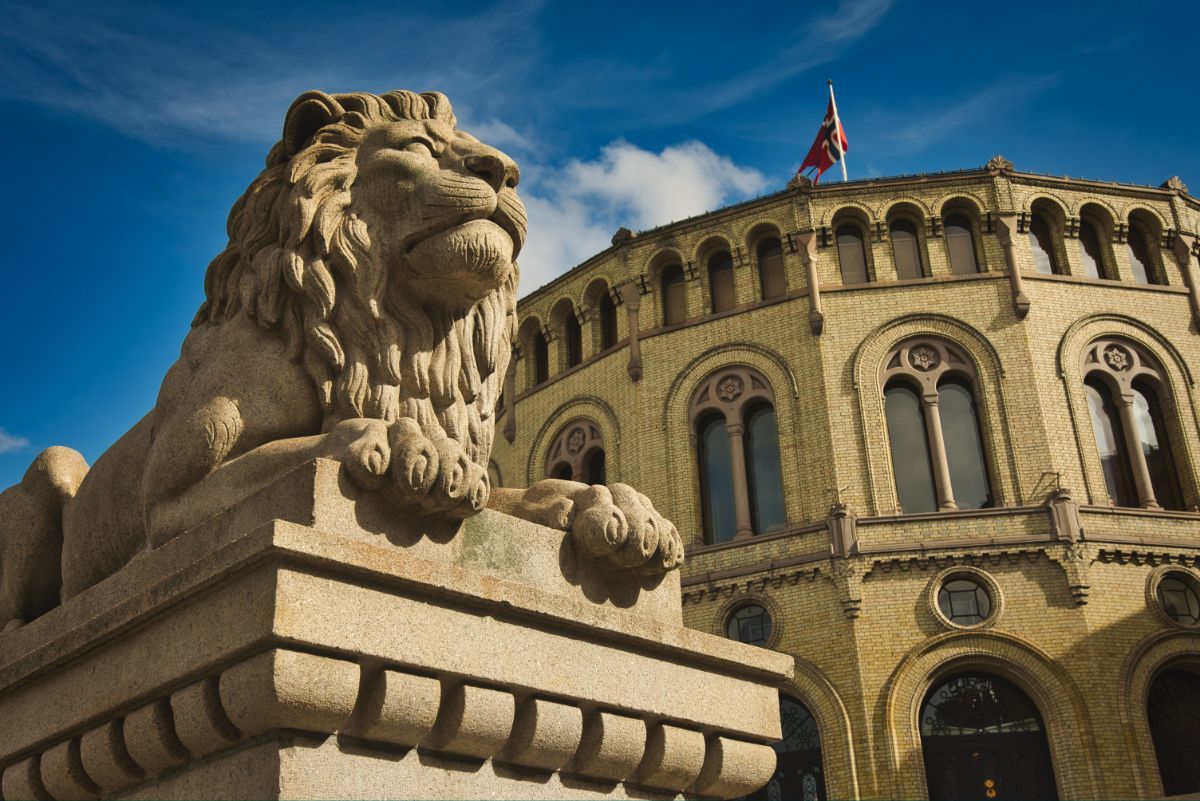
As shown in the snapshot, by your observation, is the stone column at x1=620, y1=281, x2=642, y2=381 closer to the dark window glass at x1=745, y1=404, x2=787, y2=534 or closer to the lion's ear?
the dark window glass at x1=745, y1=404, x2=787, y2=534

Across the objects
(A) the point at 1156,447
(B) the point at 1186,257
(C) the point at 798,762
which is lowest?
(C) the point at 798,762

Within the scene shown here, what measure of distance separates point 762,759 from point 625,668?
2.34ft

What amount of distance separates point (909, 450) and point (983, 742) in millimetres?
6609

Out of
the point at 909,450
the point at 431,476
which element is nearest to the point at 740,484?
the point at 909,450

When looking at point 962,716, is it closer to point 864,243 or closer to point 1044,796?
point 1044,796

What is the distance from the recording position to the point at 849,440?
94.0ft

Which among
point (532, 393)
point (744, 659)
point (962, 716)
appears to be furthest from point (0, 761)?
point (532, 393)

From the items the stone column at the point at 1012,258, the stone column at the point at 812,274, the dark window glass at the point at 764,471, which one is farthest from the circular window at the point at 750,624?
the stone column at the point at 1012,258

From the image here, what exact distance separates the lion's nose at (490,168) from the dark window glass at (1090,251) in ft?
96.8

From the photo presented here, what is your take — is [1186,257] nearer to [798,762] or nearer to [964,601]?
[964,601]

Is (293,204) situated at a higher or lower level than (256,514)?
higher

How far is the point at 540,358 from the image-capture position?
35.6 metres

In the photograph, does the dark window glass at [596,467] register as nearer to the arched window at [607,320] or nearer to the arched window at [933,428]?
the arched window at [607,320]

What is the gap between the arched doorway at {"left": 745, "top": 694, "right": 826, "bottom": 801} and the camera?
→ 1027 inches
